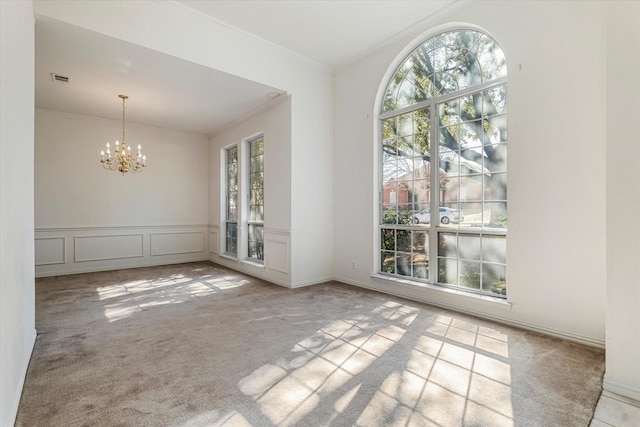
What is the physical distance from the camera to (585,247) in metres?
2.57

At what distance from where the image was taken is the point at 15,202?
1904 mm

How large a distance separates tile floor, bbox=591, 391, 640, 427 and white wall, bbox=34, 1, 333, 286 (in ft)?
11.3

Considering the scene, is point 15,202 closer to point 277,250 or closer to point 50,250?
point 277,250

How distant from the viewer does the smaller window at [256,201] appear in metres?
5.52

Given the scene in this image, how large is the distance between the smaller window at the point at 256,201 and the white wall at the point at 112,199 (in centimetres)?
191

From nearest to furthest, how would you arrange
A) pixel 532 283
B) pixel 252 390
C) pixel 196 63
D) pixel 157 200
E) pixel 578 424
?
1. pixel 578 424
2. pixel 252 390
3. pixel 532 283
4. pixel 196 63
5. pixel 157 200

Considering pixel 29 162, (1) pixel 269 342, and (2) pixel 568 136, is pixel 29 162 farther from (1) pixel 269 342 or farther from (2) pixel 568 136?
(2) pixel 568 136

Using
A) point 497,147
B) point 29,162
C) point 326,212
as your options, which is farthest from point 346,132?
point 29,162

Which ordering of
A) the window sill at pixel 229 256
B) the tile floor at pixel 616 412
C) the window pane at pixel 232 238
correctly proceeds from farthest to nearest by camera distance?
the window pane at pixel 232 238
the window sill at pixel 229 256
the tile floor at pixel 616 412

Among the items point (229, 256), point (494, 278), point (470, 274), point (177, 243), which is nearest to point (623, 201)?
point (494, 278)

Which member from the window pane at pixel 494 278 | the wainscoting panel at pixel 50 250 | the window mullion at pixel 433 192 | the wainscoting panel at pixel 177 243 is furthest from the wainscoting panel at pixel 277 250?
the wainscoting panel at pixel 50 250

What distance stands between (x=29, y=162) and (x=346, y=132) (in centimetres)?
372

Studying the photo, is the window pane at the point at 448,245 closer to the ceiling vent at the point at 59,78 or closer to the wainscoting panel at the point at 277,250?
the wainscoting panel at the point at 277,250

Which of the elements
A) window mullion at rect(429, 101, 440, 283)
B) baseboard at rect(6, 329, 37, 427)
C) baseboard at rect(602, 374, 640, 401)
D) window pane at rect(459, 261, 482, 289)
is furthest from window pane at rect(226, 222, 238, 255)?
baseboard at rect(602, 374, 640, 401)
